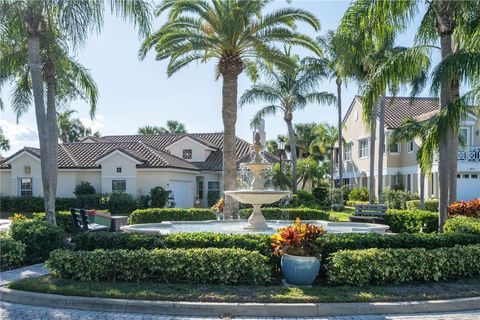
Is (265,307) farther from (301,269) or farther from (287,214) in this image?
(287,214)

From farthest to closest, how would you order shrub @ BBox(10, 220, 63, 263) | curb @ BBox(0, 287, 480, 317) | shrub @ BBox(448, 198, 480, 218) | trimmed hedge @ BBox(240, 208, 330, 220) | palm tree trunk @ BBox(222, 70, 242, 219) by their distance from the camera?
1. trimmed hedge @ BBox(240, 208, 330, 220)
2. palm tree trunk @ BBox(222, 70, 242, 219)
3. shrub @ BBox(448, 198, 480, 218)
4. shrub @ BBox(10, 220, 63, 263)
5. curb @ BBox(0, 287, 480, 317)

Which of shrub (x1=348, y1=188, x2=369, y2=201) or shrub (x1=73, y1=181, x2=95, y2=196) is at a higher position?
shrub (x1=73, y1=181, x2=95, y2=196)

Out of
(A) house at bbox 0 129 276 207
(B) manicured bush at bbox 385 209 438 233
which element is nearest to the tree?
(A) house at bbox 0 129 276 207

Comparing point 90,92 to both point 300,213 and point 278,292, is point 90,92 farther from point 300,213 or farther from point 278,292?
point 278,292

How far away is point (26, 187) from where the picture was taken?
106 feet

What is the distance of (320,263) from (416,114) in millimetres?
31361

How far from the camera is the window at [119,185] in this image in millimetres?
30344

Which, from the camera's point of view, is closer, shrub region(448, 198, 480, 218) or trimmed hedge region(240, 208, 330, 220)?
shrub region(448, 198, 480, 218)

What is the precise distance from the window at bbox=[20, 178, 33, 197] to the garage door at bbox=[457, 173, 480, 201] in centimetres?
2988

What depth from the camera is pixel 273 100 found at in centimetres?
3234

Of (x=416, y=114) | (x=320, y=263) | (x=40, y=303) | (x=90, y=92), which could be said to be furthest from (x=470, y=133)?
(x=40, y=303)

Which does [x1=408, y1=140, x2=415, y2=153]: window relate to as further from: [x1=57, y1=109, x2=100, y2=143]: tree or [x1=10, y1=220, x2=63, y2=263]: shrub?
[x1=57, y1=109, x2=100, y2=143]: tree

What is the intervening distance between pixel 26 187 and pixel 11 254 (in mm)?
24163

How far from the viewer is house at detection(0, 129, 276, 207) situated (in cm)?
3030
